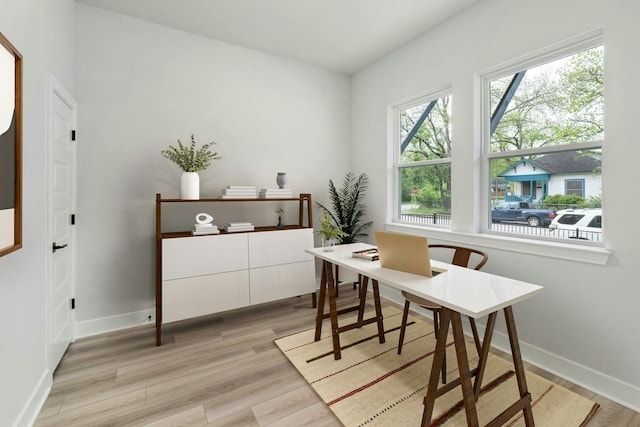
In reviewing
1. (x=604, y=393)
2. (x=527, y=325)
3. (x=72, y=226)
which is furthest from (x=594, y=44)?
(x=72, y=226)

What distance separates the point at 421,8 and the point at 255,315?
3392 millimetres

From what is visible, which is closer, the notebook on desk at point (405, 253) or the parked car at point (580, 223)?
the notebook on desk at point (405, 253)

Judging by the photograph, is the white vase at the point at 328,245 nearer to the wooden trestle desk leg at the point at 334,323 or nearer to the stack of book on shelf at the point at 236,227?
the wooden trestle desk leg at the point at 334,323

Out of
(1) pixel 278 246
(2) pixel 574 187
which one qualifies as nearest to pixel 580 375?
(2) pixel 574 187

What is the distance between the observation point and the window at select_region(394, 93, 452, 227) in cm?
311

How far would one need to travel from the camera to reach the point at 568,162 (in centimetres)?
219

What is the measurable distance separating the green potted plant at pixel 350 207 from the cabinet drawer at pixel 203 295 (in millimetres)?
1434

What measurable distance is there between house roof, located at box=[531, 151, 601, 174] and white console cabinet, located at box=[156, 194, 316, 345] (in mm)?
2235

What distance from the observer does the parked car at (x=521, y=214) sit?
2.32 metres

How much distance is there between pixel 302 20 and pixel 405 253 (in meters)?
2.49

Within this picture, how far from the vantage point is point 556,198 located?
2268mm

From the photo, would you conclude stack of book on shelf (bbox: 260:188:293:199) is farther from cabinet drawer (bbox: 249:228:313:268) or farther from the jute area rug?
the jute area rug

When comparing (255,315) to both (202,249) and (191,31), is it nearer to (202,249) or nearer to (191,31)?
(202,249)

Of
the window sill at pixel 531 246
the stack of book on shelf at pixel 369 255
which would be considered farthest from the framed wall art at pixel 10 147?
the window sill at pixel 531 246
